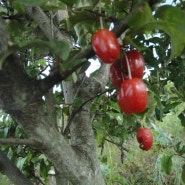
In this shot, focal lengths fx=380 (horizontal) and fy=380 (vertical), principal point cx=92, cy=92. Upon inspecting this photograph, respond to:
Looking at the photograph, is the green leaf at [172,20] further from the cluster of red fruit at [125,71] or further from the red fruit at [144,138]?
the red fruit at [144,138]

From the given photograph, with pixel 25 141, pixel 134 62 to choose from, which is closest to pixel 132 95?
pixel 134 62

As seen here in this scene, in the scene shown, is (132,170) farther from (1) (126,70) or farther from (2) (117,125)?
(1) (126,70)

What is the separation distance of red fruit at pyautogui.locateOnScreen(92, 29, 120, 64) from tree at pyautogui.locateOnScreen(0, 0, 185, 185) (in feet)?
0.10

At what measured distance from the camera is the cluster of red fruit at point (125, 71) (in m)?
0.52

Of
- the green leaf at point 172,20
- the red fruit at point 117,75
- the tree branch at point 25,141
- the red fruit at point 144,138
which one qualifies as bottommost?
the red fruit at point 144,138

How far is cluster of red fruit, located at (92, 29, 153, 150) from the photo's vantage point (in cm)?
52

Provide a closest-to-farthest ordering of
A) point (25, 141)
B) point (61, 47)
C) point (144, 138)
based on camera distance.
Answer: point (61, 47) → point (25, 141) → point (144, 138)

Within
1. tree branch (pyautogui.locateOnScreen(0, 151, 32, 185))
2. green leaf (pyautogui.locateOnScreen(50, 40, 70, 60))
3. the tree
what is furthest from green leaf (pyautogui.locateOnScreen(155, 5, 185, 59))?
tree branch (pyautogui.locateOnScreen(0, 151, 32, 185))

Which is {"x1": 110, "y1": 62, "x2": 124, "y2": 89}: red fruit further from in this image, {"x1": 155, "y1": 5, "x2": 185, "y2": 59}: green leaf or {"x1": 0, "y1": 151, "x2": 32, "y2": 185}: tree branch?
{"x1": 0, "y1": 151, "x2": 32, "y2": 185}: tree branch

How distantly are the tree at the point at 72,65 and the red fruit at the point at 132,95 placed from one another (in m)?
0.06

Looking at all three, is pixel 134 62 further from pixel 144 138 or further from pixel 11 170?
pixel 11 170

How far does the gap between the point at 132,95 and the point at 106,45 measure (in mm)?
88

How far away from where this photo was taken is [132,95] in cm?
55

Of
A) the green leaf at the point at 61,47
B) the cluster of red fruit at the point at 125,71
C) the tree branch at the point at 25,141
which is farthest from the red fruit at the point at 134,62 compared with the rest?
the tree branch at the point at 25,141
